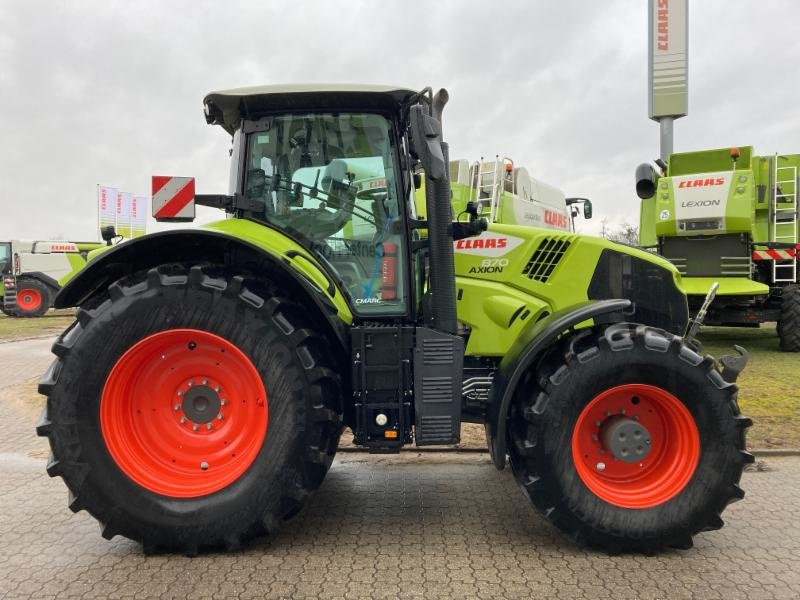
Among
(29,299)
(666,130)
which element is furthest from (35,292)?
(666,130)

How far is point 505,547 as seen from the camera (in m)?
2.96

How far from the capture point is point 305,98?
3111mm

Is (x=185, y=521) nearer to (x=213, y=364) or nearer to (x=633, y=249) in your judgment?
(x=213, y=364)

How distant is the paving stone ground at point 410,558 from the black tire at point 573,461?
15 centimetres

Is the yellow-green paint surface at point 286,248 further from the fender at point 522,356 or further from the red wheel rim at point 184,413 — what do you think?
the fender at point 522,356

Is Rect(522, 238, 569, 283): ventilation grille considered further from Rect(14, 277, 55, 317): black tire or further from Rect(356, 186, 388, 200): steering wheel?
Rect(14, 277, 55, 317): black tire

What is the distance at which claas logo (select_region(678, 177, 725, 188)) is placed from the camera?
903cm

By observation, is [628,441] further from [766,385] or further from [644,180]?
[644,180]

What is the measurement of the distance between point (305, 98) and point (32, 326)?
17031mm

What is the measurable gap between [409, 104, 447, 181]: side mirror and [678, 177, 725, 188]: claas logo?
25.3 feet

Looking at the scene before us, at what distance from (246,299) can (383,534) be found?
140cm

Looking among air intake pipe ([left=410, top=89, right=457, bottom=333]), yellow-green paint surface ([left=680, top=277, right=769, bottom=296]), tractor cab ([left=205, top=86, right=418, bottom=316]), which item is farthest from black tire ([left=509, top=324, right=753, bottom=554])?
yellow-green paint surface ([left=680, top=277, right=769, bottom=296])

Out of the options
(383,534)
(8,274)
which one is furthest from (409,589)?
(8,274)

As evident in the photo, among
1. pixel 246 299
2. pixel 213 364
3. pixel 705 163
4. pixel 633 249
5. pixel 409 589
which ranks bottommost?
pixel 409 589
